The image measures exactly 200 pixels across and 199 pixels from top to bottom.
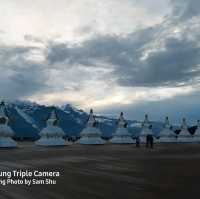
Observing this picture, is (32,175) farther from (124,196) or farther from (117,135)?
(117,135)

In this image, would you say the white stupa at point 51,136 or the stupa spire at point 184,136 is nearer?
the white stupa at point 51,136

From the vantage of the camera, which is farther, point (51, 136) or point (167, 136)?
point (167, 136)

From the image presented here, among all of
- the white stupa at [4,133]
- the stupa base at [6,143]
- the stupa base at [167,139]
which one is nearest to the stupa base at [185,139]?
the stupa base at [167,139]

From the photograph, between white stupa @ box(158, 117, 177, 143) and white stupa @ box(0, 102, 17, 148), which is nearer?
white stupa @ box(0, 102, 17, 148)

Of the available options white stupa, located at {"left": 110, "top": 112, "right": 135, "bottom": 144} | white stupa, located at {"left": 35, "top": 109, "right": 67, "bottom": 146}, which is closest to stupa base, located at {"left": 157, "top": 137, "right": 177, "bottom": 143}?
white stupa, located at {"left": 110, "top": 112, "right": 135, "bottom": 144}

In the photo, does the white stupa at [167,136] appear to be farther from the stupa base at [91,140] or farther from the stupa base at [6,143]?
the stupa base at [6,143]

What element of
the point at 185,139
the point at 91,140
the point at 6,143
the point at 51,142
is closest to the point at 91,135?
the point at 91,140

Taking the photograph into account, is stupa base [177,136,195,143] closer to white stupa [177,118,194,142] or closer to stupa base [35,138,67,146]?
white stupa [177,118,194,142]

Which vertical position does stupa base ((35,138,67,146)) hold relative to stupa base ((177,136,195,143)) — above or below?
above

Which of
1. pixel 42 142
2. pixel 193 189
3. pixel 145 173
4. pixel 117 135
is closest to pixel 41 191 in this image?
pixel 193 189

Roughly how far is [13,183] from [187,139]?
288 ft

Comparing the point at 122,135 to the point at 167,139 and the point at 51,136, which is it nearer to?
the point at 167,139

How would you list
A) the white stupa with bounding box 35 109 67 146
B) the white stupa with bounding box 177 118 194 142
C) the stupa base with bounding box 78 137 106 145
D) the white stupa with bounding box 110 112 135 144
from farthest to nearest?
the white stupa with bounding box 177 118 194 142 < the white stupa with bounding box 110 112 135 144 < the stupa base with bounding box 78 137 106 145 < the white stupa with bounding box 35 109 67 146

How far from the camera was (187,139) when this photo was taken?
99.8 metres
